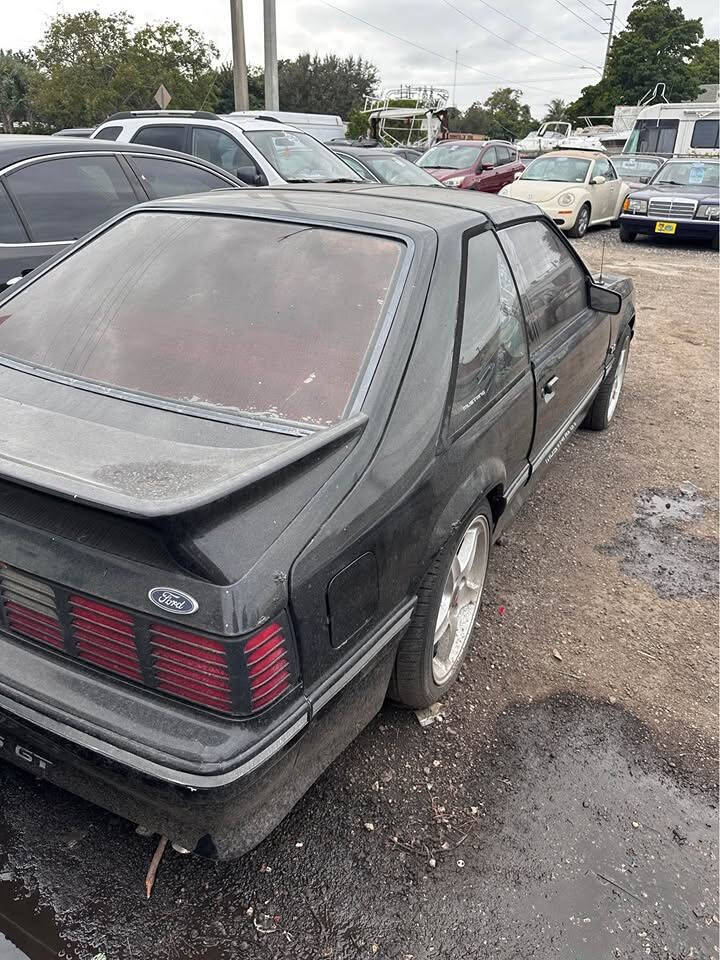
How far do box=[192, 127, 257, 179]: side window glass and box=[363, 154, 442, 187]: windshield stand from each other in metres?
3.37

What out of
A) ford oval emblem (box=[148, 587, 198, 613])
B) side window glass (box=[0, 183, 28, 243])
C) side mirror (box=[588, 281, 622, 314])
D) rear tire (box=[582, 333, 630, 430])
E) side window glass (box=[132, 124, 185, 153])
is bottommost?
Answer: rear tire (box=[582, 333, 630, 430])

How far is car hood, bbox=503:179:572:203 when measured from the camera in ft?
43.2

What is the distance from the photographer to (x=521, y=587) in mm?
3439

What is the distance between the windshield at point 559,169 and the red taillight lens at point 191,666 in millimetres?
14194

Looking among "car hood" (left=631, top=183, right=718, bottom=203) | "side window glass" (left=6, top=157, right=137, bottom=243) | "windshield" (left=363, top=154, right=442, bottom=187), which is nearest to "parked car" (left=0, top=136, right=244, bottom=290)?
"side window glass" (left=6, top=157, right=137, bottom=243)

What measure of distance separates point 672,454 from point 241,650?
13.9 feet

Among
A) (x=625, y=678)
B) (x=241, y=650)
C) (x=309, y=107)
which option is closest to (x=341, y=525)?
(x=241, y=650)

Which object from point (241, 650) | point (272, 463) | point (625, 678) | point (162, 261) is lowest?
point (625, 678)

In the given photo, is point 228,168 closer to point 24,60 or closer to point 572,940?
point 572,940

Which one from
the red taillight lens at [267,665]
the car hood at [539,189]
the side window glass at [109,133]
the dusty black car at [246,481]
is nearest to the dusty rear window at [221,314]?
the dusty black car at [246,481]

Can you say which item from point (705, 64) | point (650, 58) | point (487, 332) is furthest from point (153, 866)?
point (705, 64)

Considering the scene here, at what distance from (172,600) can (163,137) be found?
8.35m

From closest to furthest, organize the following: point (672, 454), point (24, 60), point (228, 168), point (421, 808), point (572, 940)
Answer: point (572, 940) → point (421, 808) → point (672, 454) → point (228, 168) → point (24, 60)

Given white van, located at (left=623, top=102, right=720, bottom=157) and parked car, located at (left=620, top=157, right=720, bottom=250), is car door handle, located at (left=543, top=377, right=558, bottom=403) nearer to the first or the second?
parked car, located at (left=620, top=157, right=720, bottom=250)
